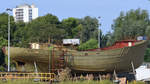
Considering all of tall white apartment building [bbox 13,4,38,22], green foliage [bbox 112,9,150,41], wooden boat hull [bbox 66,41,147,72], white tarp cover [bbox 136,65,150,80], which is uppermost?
tall white apartment building [bbox 13,4,38,22]

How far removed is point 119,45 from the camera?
95.6 feet

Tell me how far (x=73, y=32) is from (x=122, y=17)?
63.0ft

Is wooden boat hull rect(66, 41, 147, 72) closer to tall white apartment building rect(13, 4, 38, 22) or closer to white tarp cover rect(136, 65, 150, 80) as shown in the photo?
white tarp cover rect(136, 65, 150, 80)

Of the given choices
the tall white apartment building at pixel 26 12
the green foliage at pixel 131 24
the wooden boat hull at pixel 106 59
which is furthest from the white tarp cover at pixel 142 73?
the tall white apartment building at pixel 26 12

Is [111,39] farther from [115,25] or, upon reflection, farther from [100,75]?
[100,75]

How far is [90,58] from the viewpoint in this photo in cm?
2689

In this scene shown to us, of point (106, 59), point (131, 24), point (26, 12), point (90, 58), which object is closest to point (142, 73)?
point (106, 59)

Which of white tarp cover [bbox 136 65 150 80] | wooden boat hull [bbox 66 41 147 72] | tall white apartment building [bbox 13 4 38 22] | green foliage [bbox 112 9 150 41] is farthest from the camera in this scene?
tall white apartment building [bbox 13 4 38 22]

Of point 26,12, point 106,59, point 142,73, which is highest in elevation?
point 26,12

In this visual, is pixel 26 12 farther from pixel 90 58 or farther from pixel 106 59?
pixel 106 59

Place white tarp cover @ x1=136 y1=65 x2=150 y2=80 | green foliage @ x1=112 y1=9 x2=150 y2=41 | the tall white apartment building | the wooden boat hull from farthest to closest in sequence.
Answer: the tall white apartment building, green foliage @ x1=112 y1=9 x2=150 y2=41, white tarp cover @ x1=136 y1=65 x2=150 y2=80, the wooden boat hull

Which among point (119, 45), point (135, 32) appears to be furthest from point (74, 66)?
point (135, 32)

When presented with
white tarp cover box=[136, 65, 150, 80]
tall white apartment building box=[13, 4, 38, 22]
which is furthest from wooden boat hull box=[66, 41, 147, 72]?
tall white apartment building box=[13, 4, 38, 22]

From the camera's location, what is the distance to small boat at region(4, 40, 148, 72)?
26.5m
